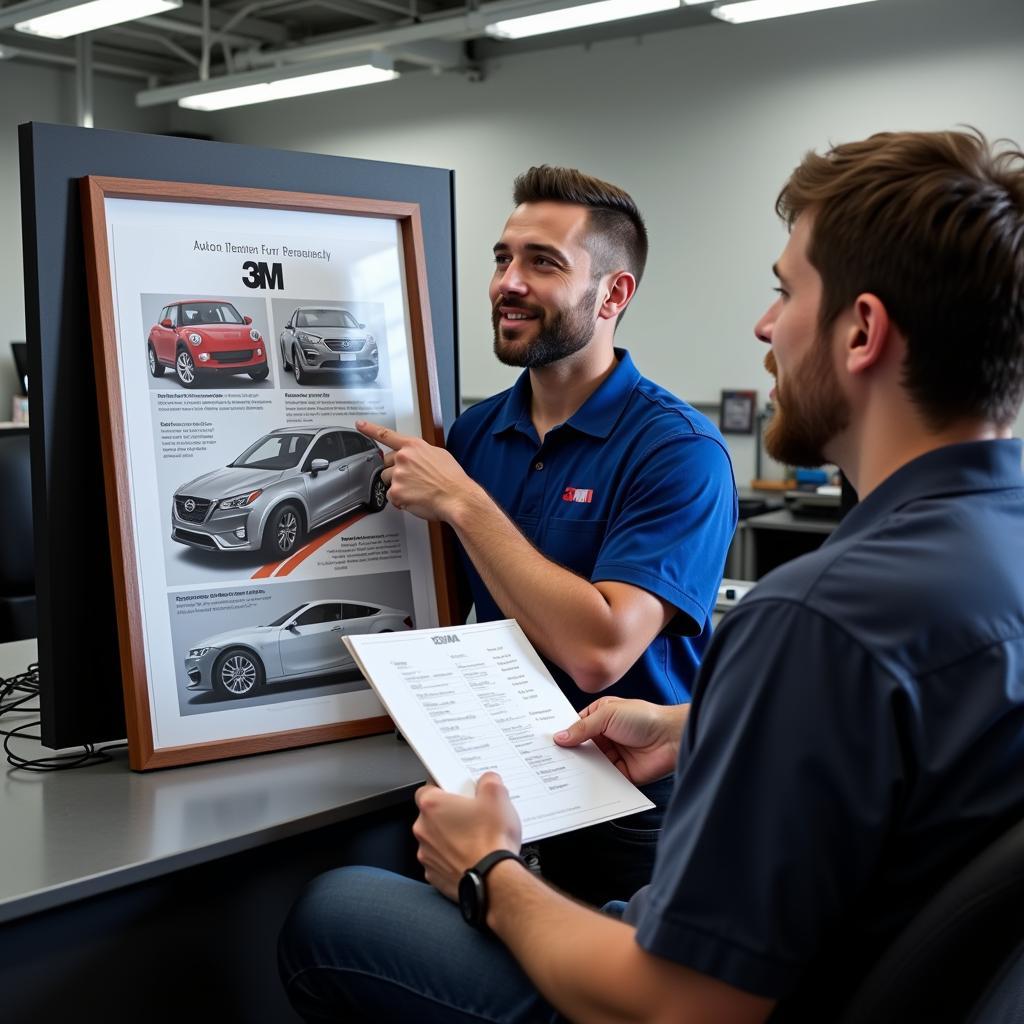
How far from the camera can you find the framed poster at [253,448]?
153 cm

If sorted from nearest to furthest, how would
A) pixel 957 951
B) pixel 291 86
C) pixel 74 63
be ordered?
1. pixel 957 951
2. pixel 291 86
3. pixel 74 63

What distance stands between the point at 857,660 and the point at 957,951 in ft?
0.68

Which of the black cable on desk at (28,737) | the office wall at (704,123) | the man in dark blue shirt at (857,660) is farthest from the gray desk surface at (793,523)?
→ the man in dark blue shirt at (857,660)

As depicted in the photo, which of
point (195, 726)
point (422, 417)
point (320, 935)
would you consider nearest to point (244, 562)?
point (195, 726)

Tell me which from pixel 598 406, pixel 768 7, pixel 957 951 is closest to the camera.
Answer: pixel 957 951

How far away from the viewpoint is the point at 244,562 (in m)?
1.61

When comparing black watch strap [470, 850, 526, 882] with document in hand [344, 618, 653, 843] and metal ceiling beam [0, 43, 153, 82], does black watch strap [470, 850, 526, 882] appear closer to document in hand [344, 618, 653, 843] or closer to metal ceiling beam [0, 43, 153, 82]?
document in hand [344, 618, 653, 843]

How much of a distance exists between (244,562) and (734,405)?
15.2ft

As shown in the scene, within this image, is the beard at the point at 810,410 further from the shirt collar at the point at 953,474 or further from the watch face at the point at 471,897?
the watch face at the point at 471,897

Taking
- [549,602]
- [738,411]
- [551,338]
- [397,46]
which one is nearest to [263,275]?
[551,338]

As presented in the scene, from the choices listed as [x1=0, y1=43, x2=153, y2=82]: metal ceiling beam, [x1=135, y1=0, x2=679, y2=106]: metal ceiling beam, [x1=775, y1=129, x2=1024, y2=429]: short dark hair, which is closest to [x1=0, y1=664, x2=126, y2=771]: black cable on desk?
[x1=775, y1=129, x2=1024, y2=429]: short dark hair

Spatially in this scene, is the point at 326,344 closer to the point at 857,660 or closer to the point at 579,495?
the point at 579,495

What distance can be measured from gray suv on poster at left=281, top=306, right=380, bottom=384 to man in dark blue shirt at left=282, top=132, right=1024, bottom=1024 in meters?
0.79

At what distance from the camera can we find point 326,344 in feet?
5.61
